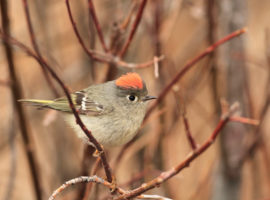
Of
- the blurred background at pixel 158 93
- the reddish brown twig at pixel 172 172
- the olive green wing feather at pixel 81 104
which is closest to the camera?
the reddish brown twig at pixel 172 172

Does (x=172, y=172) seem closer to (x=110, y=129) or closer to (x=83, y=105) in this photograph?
(x=110, y=129)

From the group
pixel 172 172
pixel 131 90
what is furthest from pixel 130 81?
pixel 172 172

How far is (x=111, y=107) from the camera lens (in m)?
3.17

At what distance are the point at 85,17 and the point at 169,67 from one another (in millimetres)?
1332

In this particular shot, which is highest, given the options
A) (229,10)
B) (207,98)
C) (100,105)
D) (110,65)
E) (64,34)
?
(64,34)

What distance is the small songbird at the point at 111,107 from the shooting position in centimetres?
297

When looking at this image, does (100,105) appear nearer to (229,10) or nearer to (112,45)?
(112,45)

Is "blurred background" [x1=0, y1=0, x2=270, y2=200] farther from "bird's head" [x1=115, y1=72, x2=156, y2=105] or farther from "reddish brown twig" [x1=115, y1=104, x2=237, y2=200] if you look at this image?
"reddish brown twig" [x1=115, y1=104, x2=237, y2=200]

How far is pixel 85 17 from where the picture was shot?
496 centimetres

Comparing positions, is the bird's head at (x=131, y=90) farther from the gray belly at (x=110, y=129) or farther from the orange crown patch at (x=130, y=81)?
the gray belly at (x=110, y=129)

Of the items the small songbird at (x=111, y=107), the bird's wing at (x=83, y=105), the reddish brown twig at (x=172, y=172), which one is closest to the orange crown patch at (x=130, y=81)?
the small songbird at (x=111, y=107)

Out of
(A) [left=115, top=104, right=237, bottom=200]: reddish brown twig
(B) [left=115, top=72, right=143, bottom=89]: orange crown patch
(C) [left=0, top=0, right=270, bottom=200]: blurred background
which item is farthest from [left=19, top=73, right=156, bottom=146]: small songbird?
(A) [left=115, top=104, right=237, bottom=200]: reddish brown twig

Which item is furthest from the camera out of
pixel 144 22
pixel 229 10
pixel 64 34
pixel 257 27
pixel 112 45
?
pixel 257 27

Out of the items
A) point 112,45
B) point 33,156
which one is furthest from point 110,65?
point 33,156
